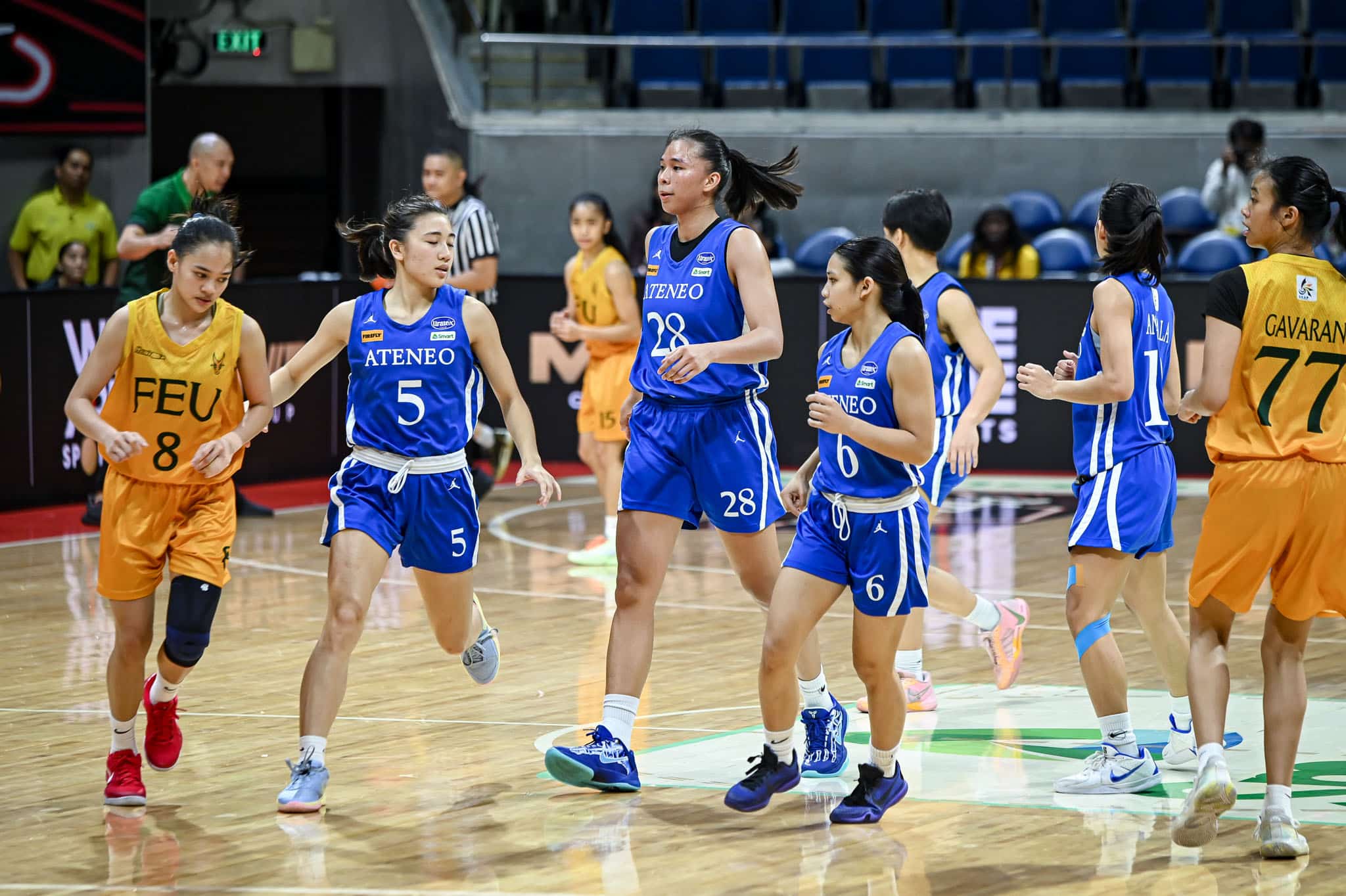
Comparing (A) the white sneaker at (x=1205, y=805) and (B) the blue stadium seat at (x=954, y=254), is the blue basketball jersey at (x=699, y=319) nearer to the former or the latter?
(A) the white sneaker at (x=1205, y=805)

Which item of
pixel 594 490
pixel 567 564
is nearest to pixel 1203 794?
pixel 567 564

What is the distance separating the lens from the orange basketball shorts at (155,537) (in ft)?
18.5

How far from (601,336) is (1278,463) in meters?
5.65

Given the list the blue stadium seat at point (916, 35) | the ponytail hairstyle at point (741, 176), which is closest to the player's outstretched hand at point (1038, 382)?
the ponytail hairstyle at point (741, 176)

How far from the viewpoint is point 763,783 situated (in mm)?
5629

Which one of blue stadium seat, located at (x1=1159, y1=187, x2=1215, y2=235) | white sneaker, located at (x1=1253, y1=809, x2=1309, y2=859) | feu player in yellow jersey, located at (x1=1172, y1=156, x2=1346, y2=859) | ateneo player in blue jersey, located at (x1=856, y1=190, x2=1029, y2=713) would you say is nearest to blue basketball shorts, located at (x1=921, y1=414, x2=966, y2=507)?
ateneo player in blue jersey, located at (x1=856, y1=190, x2=1029, y2=713)

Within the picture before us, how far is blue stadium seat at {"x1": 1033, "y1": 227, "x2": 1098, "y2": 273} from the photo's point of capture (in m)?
14.9

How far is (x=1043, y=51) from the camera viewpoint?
16.9 m

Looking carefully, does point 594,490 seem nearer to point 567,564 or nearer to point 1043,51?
point 567,564

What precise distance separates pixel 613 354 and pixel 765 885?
19.6 ft

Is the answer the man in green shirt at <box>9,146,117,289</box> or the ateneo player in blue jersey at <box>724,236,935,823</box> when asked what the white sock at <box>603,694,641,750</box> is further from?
the man in green shirt at <box>9,146,117,289</box>

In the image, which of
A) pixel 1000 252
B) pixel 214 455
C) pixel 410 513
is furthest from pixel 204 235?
pixel 1000 252

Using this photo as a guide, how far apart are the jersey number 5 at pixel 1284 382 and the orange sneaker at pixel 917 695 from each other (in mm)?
2227

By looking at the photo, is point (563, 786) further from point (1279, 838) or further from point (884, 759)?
point (1279, 838)
